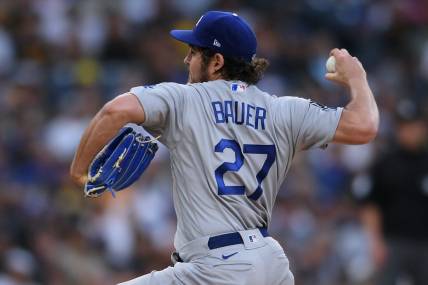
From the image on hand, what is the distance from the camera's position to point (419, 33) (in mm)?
15812

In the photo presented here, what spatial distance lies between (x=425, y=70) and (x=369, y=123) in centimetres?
960

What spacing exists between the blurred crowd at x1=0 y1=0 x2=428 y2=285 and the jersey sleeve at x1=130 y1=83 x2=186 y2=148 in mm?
4653

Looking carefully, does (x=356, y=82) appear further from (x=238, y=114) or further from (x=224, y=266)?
(x=224, y=266)

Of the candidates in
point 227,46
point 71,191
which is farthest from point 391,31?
point 227,46

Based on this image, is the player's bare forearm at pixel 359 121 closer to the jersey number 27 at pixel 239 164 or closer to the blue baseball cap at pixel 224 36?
the jersey number 27 at pixel 239 164

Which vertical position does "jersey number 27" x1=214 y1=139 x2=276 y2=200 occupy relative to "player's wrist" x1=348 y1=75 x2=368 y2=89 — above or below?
below

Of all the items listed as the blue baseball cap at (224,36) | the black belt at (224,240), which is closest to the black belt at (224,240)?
the black belt at (224,240)

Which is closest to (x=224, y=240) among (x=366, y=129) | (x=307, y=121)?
(x=307, y=121)

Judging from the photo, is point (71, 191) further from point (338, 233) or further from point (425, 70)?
point (425, 70)

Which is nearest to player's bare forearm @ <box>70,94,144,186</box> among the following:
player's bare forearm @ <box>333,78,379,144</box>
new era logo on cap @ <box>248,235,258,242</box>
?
new era logo on cap @ <box>248,235,258,242</box>

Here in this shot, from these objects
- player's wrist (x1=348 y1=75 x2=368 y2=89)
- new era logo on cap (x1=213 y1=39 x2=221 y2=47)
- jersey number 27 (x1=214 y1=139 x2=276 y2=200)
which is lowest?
jersey number 27 (x1=214 y1=139 x2=276 y2=200)

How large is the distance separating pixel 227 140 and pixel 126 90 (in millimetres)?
8324

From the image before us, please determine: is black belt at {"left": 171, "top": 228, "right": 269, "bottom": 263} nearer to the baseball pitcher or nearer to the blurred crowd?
the baseball pitcher

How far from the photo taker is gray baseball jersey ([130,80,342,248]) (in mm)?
5613
